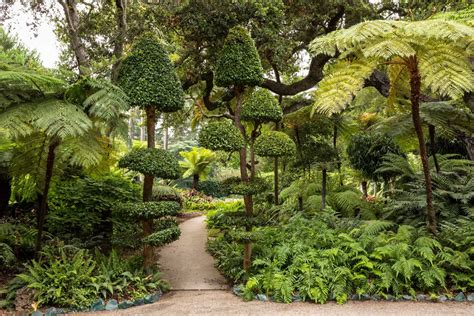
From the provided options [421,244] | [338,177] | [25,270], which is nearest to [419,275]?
[421,244]

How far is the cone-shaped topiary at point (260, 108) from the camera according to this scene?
5121 millimetres

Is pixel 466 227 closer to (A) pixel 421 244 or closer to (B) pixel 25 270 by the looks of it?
(A) pixel 421 244

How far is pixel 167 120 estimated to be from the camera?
10070mm

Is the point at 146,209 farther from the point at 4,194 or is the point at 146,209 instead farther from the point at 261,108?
the point at 4,194

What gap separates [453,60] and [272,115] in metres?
2.24

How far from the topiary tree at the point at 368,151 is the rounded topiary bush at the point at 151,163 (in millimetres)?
5288

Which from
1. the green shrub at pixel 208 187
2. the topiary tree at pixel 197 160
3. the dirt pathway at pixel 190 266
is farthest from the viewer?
the green shrub at pixel 208 187

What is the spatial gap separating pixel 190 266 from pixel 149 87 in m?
3.07

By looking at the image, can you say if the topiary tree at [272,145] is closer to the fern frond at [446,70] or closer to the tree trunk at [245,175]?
the tree trunk at [245,175]

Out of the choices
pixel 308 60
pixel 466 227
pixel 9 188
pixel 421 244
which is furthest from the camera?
pixel 308 60

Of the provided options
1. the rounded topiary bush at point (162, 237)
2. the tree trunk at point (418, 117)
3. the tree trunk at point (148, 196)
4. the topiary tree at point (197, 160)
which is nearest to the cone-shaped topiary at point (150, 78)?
the tree trunk at point (148, 196)

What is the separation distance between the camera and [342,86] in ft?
15.2

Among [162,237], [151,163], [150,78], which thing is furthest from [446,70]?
[162,237]

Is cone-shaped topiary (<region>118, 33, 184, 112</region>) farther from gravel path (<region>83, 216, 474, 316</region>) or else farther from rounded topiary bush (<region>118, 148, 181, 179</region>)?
gravel path (<region>83, 216, 474, 316</region>)
